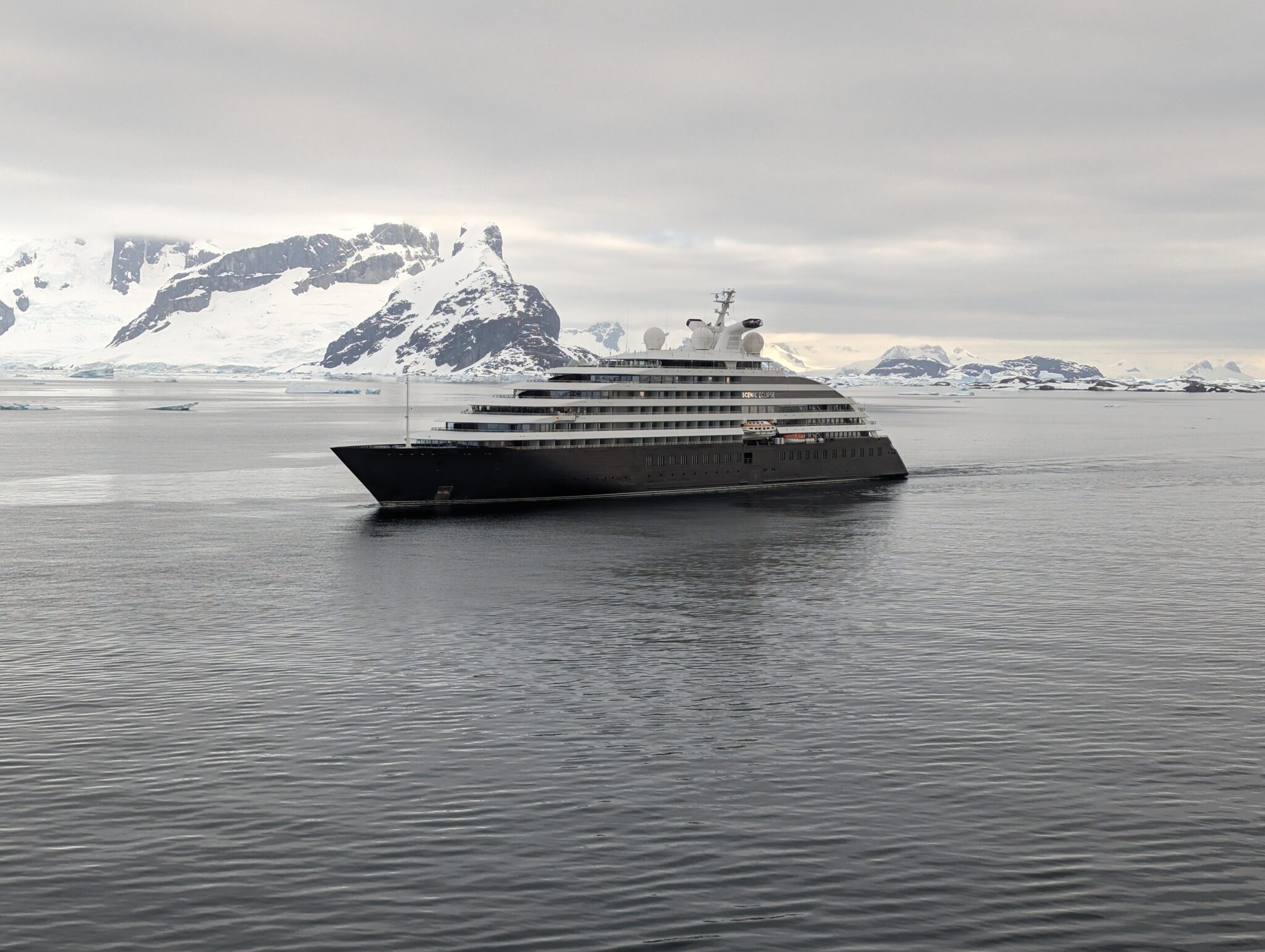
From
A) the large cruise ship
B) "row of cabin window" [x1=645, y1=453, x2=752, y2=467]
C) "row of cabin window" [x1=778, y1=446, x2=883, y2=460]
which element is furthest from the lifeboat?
"row of cabin window" [x1=645, y1=453, x2=752, y2=467]

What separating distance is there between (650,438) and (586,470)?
25.1ft

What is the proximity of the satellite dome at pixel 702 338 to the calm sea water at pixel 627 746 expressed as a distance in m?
43.7

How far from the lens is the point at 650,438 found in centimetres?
9469

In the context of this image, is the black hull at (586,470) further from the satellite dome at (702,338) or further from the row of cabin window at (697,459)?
the satellite dome at (702,338)

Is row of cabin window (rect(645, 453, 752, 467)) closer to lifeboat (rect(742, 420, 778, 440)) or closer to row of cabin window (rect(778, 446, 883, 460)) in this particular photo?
lifeboat (rect(742, 420, 778, 440))

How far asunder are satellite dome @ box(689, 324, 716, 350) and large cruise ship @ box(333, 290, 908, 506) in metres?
0.14

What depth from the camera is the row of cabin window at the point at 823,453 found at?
10225cm

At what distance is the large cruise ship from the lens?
84562 millimetres

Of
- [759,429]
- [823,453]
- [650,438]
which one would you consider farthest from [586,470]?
[823,453]

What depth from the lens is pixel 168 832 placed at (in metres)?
24.9

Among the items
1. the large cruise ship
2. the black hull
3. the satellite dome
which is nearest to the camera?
the black hull

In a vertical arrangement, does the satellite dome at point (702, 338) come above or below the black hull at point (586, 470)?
above

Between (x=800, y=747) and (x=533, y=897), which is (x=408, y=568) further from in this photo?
(x=533, y=897)

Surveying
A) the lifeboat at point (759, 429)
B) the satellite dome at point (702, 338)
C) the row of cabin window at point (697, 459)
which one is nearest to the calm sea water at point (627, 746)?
the row of cabin window at point (697, 459)
